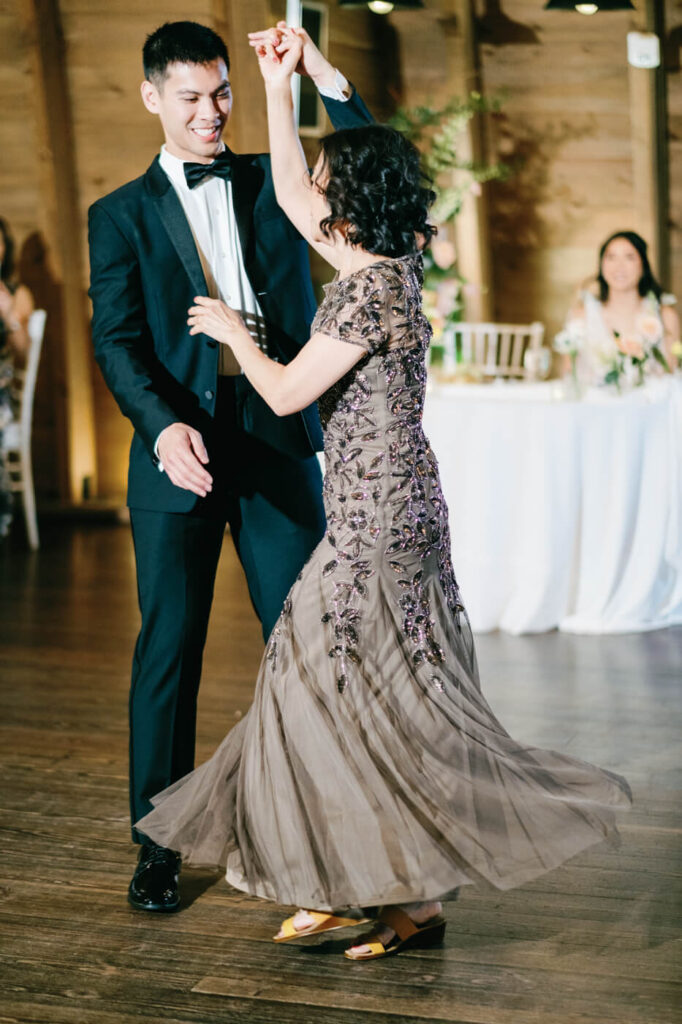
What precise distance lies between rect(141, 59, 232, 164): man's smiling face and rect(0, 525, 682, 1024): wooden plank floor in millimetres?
1542

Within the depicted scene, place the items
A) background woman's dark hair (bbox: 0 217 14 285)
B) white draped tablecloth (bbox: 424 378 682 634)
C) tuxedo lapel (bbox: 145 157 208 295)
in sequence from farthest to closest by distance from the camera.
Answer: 1. background woman's dark hair (bbox: 0 217 14 285)
2. white draped tablecloth (bbox: 424 378 682 634)
3. tuxedo lapel (bbox: 145 157 208 295)

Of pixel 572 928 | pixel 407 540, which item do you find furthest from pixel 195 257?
pixel 572 928

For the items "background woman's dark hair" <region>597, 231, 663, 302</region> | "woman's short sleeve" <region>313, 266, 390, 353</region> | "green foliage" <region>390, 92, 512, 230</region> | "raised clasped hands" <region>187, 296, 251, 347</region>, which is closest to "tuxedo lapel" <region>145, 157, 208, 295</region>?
"raised clasped hands" <region>187, 296, 251, 347</region>

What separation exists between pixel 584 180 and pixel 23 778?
714 cm

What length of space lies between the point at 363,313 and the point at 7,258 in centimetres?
581

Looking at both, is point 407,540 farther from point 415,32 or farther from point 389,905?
point 415,32

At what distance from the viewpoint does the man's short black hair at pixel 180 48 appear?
2432 mm

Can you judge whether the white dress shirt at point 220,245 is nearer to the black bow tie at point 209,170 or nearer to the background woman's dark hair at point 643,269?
the black bow tie at point 209,170

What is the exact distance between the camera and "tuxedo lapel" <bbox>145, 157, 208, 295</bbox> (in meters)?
2.52

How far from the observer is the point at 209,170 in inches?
99.7

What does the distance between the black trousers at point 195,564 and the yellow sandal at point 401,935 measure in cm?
56

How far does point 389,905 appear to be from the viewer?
2.30 m

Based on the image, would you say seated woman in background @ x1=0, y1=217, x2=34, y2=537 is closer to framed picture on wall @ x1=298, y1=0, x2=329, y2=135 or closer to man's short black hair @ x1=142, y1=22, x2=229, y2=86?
framed picture on wall @ x1=298, y1=0, x2=329, y2=135

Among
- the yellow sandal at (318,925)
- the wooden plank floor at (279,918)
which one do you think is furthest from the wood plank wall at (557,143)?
the yellow sandal at (318,925)
